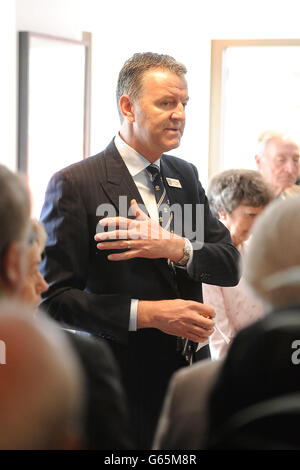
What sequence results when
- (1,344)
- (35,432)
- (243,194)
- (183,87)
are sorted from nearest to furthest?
(35,432), (1,344), (183,87), (243,194)

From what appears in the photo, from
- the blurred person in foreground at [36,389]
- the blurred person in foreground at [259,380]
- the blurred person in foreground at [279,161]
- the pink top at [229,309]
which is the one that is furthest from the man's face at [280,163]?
the blurred person in foreground at [36,389]

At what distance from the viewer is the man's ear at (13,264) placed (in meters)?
1.17

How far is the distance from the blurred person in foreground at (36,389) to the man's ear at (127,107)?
5.70 ft

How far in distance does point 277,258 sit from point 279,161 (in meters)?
3.46

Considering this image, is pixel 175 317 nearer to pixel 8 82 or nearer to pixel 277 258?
pixel 277 258

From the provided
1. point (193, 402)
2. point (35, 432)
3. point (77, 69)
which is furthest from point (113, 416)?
point (77, 69)

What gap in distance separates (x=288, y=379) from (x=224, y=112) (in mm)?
5596

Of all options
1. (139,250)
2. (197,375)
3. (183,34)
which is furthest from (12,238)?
(183,34)

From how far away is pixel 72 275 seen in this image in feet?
7.34

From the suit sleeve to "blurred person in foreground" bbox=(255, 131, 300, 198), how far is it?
2442mm

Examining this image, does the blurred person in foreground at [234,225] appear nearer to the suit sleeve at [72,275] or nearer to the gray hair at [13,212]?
the suit sleeve at [72,275]

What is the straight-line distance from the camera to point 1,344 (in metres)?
0.89

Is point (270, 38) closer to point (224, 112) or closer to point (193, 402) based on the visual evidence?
point (224, 112)

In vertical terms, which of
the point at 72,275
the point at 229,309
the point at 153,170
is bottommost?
the point at 229,309
